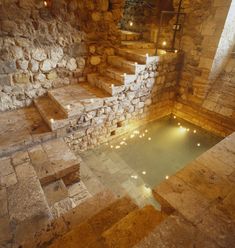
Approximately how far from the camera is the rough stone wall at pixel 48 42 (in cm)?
333

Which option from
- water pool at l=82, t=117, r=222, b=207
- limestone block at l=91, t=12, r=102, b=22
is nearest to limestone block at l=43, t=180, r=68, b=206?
water pool at l=82, t=117, r=222, b=207

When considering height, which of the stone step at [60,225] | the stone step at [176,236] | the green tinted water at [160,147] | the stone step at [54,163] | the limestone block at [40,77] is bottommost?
the green tinted water at [160,147]

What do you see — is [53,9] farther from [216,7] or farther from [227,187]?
[227,187]

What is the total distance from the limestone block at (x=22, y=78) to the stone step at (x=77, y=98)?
47cm

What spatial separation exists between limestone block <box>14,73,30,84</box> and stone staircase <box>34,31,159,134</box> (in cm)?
43

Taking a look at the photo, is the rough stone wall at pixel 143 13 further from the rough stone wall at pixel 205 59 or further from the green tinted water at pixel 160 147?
the green tinted water at pixel 160 147

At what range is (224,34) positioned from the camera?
3986 millimetres

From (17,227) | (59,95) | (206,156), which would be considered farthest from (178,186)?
(59,95)

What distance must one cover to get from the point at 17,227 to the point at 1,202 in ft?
1.39

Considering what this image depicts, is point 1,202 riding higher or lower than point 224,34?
lower

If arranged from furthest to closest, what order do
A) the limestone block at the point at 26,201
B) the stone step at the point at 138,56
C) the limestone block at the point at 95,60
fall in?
the limestone block at the point at 95,60 < the stone step at the point at 138,56 < the limestone block at the point at 26,201

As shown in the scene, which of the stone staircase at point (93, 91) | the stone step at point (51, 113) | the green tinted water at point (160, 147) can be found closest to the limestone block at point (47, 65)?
the stone staircase at point (93, 91)

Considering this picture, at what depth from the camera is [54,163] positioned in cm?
286

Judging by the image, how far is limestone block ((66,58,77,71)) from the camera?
4.07m
